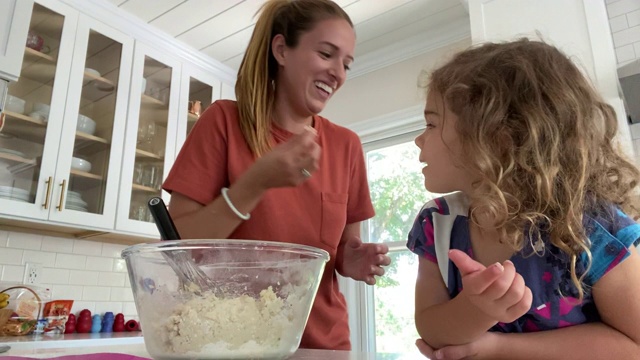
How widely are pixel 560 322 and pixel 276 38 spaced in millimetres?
869

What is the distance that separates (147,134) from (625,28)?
2349 mm

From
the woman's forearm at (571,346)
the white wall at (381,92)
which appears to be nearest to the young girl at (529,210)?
the woman's forearm at (571,346)

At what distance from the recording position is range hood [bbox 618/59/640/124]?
1.47m

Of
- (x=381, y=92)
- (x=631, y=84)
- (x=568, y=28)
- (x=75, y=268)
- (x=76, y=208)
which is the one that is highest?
(x=381, y=92)

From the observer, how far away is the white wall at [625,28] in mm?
1777

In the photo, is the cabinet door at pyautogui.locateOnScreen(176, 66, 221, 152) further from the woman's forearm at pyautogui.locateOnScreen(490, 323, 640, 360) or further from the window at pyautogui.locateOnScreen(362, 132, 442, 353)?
the woman's forearm at pyautogui.locateOnScreen(490, 323, 640, 360)

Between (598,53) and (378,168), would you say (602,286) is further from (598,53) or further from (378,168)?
(378,168)

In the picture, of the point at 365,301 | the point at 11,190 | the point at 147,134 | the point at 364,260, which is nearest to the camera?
the point at 364,260

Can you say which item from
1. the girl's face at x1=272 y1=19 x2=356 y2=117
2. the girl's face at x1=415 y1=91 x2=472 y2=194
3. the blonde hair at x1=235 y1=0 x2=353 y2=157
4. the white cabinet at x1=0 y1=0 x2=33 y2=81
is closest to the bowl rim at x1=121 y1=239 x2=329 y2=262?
the girl's face at x1=415 y1=91 x2=472 y2=194

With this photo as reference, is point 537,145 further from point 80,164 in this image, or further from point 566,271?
point 80,164

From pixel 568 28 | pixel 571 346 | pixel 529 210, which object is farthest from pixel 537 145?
A: pixel 568 28

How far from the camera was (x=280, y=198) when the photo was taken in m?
1.01

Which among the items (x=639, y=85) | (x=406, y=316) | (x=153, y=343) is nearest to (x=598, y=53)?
(x=639, y=85)

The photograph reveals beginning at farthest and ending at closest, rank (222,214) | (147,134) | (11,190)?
(147,134)
(11,190)
(222,214)
